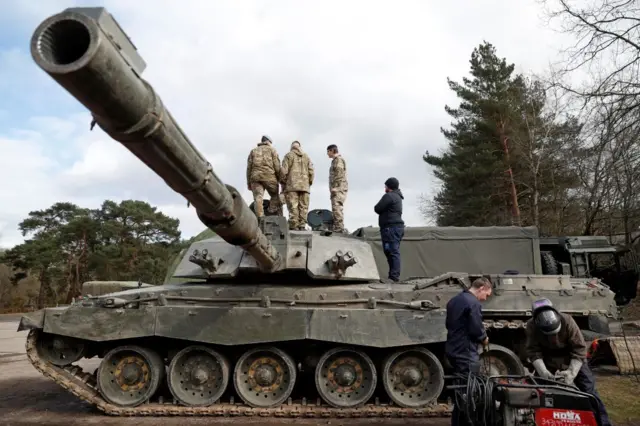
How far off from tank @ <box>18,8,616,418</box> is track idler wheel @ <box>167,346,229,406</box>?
16mm

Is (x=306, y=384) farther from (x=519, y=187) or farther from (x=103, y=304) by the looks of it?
(x=519, y=187)

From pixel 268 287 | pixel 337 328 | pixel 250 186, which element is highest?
pixel 250 186

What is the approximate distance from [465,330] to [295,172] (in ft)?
16.8

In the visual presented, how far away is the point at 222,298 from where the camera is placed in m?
8.07

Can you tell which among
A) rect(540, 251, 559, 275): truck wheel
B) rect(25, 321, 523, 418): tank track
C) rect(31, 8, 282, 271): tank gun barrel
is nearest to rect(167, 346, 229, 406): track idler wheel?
rect(25, 321, 523, 418): tank track

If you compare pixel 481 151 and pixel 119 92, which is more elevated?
pixel 481 151

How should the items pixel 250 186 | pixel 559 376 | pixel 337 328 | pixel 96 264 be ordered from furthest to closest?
pixel 96 264 < pixel 250 186 < pixel 337 328 < pixel 559 376

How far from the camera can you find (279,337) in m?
7.64

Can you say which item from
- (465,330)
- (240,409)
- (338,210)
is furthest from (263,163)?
(465,330)

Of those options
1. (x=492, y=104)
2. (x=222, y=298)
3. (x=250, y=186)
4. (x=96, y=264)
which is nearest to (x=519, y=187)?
(x=492, y=104)

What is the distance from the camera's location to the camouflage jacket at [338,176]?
10.4m

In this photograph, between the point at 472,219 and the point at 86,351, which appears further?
the point at 472,219

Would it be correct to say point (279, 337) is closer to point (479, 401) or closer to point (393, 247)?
point (393, 247)

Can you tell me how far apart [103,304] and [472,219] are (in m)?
23.6
